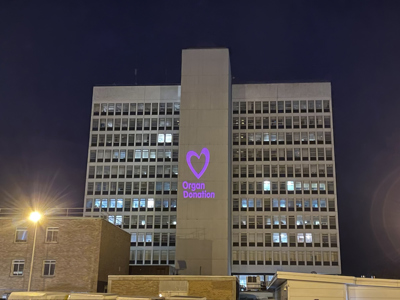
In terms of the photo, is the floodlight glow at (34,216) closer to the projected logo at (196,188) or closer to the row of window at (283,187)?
the projected logo at (196,188)

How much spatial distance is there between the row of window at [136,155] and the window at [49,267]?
167 ft

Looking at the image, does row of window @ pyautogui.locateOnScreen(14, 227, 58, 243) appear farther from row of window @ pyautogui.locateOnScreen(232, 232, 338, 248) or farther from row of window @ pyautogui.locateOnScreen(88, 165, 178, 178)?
row of window @ pyautogui.locateOnScreen(232, 232, 338, 248)

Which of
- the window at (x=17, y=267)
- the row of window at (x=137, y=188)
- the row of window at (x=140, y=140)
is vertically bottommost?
the window at (x=17, y=267)

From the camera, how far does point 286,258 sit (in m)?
94.2

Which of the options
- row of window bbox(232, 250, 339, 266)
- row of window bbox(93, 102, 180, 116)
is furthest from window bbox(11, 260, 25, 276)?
row of window bbox(93, 102, 180, 116)

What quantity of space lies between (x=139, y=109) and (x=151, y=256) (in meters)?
29.4

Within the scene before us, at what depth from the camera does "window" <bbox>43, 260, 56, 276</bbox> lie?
1962 inches

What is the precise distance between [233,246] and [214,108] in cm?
2711

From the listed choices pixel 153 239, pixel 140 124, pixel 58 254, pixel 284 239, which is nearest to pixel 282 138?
pixel 284 239

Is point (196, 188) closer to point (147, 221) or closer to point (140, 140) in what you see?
point (147, 221)

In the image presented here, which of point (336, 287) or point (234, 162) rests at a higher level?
point (234, 162)

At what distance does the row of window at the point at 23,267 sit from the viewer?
4969 centimetres

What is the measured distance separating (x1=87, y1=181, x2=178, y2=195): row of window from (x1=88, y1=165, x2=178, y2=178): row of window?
1417mm

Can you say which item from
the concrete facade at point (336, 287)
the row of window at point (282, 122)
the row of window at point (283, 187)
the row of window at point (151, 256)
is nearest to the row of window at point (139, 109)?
the row of window at point (282, 122)
